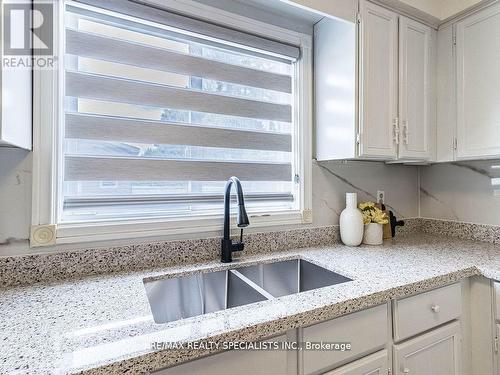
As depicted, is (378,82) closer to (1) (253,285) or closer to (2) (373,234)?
(2) (373,234)

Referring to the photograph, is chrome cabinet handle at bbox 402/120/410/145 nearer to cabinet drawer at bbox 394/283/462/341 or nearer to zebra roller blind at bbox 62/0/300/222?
zebra roller blind at bbox 62/0/300/222

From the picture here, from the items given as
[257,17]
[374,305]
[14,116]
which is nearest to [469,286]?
[374,305]

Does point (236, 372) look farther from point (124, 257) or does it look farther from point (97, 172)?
point (97, 172)

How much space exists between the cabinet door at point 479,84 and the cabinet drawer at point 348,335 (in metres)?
1.20

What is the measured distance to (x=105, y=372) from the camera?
1.78 ft

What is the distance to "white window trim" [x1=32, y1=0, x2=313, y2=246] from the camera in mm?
1028

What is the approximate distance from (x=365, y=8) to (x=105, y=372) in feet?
5.96

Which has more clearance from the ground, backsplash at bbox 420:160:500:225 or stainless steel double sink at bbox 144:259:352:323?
backsplash at bbox 420:160:500:225

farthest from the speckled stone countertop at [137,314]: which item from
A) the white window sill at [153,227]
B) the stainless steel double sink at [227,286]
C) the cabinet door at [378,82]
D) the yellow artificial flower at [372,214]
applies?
the cabinet door at [378,82]

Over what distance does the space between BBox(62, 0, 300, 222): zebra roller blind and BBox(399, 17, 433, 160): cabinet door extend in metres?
0.62

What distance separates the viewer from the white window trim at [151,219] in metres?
1.03

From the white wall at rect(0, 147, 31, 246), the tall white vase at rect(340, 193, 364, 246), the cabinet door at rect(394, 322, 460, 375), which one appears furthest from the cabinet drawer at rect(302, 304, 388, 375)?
the white wall at rect(0, 147, 31, 246)

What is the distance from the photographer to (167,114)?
1302mm

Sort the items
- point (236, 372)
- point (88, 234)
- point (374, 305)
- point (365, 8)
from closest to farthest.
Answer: point (236, 372)
point (374, 305)
point (88, 234)
point (365, 8)
